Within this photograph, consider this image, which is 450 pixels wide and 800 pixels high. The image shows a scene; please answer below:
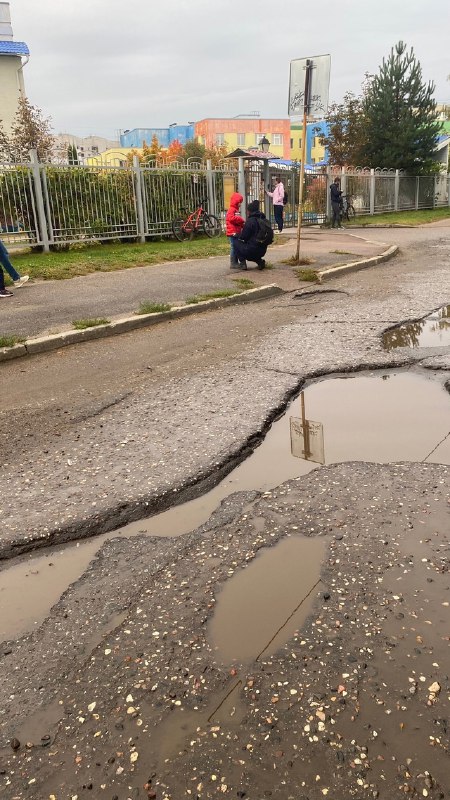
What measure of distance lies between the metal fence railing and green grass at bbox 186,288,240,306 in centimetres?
740

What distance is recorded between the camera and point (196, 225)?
63.1ft

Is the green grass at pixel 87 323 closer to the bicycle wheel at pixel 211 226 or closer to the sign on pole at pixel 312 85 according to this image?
the sign on pole at pixel 312 85

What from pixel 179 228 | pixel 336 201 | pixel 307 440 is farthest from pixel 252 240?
pixel 336 201

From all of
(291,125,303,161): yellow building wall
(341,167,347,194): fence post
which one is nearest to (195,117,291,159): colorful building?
(291,125,303,161): yellow building wall

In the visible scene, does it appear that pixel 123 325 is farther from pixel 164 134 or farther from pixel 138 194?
pixel 164 134

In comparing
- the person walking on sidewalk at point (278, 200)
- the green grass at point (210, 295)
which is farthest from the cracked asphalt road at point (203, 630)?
the person walking on sidewalk at point (278, 200)

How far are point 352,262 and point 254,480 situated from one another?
1061 centimetres

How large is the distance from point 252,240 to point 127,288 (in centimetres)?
280

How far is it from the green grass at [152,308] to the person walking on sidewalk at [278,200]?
12339 millimetres

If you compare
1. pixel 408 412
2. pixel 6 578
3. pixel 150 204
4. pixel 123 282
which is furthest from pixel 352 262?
pixel 6 578

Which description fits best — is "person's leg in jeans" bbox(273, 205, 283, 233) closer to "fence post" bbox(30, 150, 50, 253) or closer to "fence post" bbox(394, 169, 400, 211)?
"fence post" bbox(30, 150, 50, 253)

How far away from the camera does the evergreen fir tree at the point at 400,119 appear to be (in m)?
38.0

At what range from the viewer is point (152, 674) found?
230cm

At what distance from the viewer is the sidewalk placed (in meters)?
8.50
